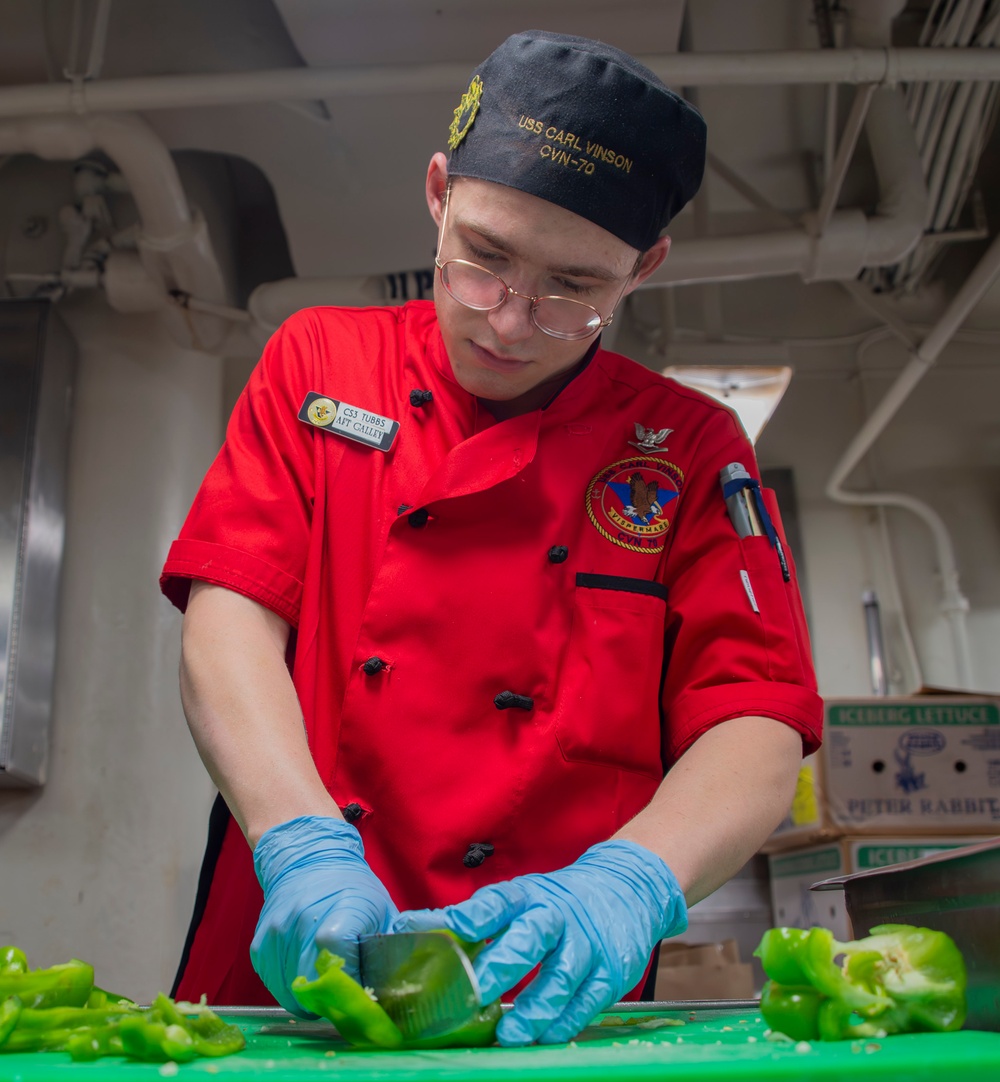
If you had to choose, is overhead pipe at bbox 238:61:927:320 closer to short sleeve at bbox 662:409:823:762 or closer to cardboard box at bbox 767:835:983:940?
Result: cardboard box at bbox 767:835:983:940

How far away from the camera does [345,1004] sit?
0.91 meters

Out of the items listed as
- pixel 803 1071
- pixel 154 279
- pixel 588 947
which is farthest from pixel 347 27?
pixel 803 1071

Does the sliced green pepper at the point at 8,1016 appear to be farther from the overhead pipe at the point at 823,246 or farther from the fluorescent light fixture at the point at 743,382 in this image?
the fluorescent light fixture at the point at 743,382

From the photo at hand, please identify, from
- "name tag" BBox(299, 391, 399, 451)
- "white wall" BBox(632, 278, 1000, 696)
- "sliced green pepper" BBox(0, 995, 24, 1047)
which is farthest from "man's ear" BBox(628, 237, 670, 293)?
"white wall" BBox(632, 278, 1000, 696)

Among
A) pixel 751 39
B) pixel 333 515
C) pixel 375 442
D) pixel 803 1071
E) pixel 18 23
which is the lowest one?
pixel 803 1071

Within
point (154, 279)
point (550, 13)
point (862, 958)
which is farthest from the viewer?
point (154, 279)

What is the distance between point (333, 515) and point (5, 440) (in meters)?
2.38

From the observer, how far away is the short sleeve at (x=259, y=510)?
1.48 m

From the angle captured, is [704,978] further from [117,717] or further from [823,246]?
[823,246]

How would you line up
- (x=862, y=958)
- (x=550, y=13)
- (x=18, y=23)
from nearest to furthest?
(x=862, y=958) < (x=550, y=13) < (x=18, y=23)

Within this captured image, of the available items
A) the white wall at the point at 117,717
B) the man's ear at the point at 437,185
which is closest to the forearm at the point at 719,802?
the man's ear at the point at 437,185

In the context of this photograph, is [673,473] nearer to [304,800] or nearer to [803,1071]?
[304,800]

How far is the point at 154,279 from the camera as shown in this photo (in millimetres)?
3707

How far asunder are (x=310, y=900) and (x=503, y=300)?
0.79 m
